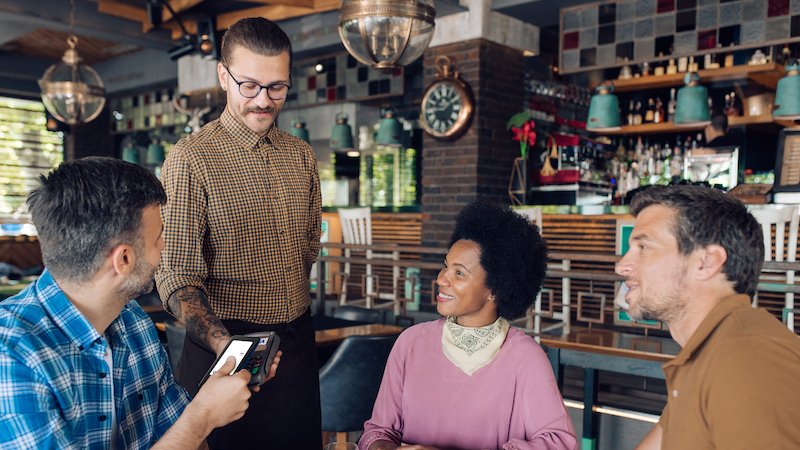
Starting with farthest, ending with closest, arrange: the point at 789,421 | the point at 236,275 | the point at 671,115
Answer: the point at 671,115 < the point at 236,275 < the point at 789,421

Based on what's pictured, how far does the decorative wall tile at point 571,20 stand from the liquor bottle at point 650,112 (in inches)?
118

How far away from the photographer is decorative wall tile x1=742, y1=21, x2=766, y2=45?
505 cm

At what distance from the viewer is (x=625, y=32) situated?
5691 millimetres

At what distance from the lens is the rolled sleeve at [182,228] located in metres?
1.70

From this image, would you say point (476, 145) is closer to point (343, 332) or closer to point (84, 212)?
point (343, 332)

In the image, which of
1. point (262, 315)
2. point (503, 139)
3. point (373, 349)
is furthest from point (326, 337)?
point (503, 139)

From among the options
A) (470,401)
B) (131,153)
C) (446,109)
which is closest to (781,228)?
(446,109)

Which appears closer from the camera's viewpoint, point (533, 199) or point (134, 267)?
point (134, 267)

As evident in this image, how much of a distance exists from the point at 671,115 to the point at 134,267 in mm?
8162

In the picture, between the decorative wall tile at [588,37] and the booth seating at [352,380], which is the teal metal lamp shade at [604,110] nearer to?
the decorative wall tile at [588,37]

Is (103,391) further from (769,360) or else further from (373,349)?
(373,349)

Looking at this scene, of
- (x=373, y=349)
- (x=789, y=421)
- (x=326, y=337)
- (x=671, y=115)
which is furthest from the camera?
(x=671, y=115)

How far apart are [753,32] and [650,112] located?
3395 millimetres

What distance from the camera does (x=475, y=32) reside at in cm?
589
